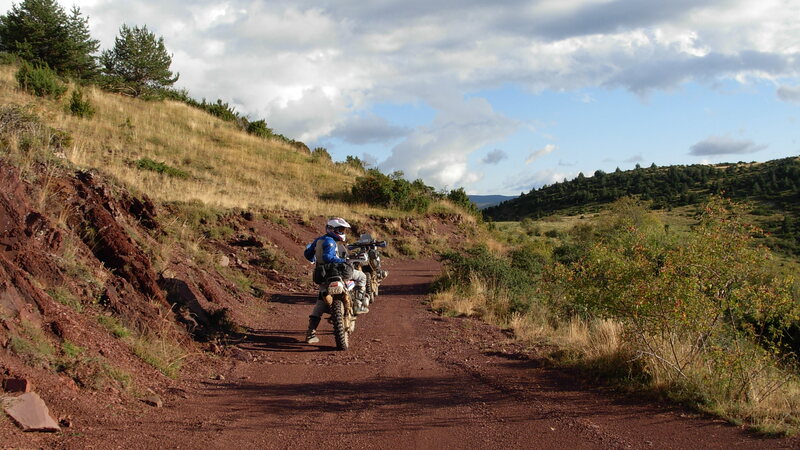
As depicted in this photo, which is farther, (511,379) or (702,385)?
(511,379)

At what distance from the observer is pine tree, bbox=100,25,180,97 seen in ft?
122

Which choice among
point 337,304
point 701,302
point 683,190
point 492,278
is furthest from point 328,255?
point 683,190

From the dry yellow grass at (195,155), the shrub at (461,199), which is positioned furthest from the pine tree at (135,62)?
the shrub at (461,199)

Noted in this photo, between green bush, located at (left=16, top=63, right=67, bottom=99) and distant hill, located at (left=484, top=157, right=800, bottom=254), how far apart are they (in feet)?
104

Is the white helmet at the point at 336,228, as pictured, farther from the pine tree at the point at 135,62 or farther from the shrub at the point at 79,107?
the pine tree at the point at 135,62

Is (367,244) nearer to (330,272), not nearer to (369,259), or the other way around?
(369,259)

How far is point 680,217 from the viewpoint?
5409cm

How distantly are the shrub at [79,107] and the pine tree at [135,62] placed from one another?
9298 mm

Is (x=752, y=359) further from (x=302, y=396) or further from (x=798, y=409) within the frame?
(x=302, y=396)

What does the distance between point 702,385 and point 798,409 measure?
83 centimetres

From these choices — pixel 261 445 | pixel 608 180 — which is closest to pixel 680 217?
pixel 608 180

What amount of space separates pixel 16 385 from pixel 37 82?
2481 centimetres

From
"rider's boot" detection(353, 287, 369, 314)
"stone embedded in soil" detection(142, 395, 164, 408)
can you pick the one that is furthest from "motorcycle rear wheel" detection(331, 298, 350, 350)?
"stone embedded in soil" detection(142, 395, 164, 408)

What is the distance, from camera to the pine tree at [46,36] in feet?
102
